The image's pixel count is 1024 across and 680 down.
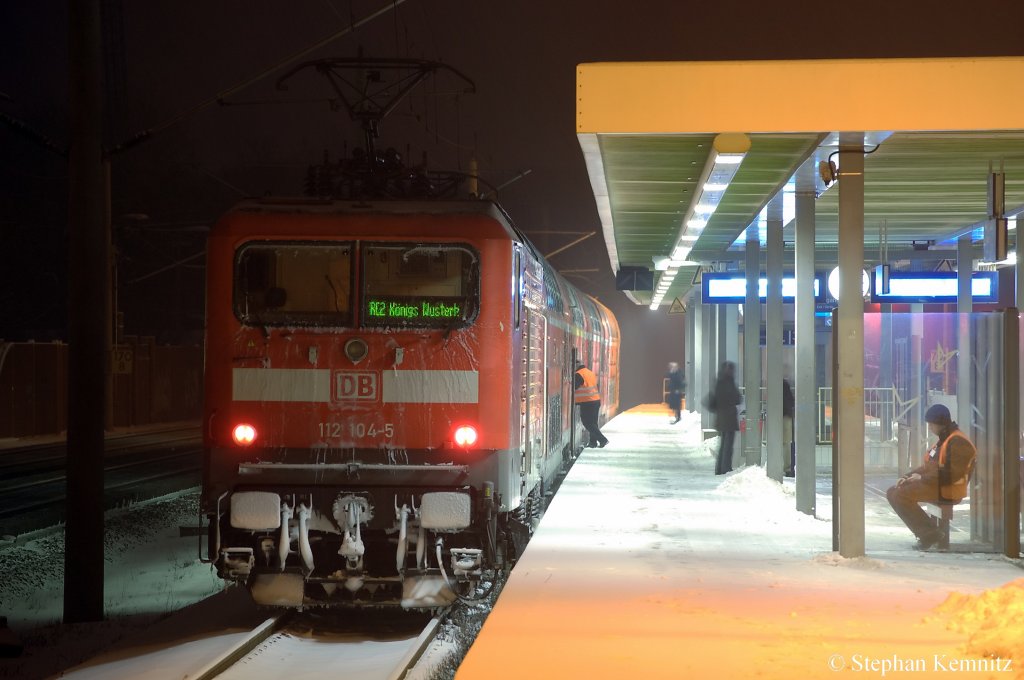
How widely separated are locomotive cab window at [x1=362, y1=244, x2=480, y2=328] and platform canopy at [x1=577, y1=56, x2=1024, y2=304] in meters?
1.63

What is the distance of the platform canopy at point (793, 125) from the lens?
968 centimetres

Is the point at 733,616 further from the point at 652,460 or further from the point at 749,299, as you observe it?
the point at 652,460

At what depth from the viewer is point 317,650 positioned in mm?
9180

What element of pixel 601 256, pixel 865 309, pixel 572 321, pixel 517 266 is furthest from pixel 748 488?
pixel 601 256

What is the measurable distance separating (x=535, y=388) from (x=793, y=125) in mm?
3667

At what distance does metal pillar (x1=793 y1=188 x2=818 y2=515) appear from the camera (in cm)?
1329

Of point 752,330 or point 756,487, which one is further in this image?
point 752,330

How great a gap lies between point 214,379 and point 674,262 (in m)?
12.0

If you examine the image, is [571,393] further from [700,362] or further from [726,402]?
[700,362]

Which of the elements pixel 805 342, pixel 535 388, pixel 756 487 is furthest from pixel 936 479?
pixel 756 487

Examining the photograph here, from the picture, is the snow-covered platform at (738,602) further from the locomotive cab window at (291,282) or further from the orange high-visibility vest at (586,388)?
the orange high-visibility vest at (586,388)

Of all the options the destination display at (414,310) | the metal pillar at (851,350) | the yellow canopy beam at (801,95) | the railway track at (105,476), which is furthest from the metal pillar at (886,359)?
the railway track at (105,476)

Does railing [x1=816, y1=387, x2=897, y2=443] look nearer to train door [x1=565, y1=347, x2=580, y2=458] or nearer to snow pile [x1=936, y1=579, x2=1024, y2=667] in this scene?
train door [x1=565, y1=347, x2=580, y2=458]

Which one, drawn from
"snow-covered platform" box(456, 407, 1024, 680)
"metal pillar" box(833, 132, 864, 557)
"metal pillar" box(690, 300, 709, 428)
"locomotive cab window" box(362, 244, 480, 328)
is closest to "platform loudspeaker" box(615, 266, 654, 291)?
"metal pillar" box(690, 300, 709, 428)
